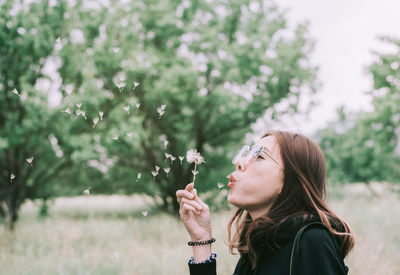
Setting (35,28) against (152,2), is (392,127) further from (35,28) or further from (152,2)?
(35,28)

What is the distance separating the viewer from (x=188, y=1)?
1446 centimetres

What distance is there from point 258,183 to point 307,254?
0.52 m

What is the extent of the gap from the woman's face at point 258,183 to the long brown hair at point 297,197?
0.04 metres

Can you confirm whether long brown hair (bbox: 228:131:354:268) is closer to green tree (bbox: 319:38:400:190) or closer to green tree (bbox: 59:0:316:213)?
green tree (bbox: 59:0:316:213)

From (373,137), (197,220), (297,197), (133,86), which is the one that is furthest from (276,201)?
(373,137)

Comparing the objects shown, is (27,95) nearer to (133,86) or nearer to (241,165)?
(133,86)

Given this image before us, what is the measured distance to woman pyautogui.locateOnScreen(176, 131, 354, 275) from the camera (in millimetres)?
1725

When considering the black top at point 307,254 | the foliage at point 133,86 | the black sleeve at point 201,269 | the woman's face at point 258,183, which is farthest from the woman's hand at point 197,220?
the foliage at point 133,86

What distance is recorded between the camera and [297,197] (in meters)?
1.91

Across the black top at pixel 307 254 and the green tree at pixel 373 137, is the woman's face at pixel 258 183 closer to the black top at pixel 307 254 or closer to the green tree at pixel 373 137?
the black top at pixel 307 254

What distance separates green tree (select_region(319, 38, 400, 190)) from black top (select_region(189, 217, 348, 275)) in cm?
1263

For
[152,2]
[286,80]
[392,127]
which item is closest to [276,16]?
[286,80]

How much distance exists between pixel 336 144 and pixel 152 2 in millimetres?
17681

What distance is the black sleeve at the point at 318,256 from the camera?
1.46 m
